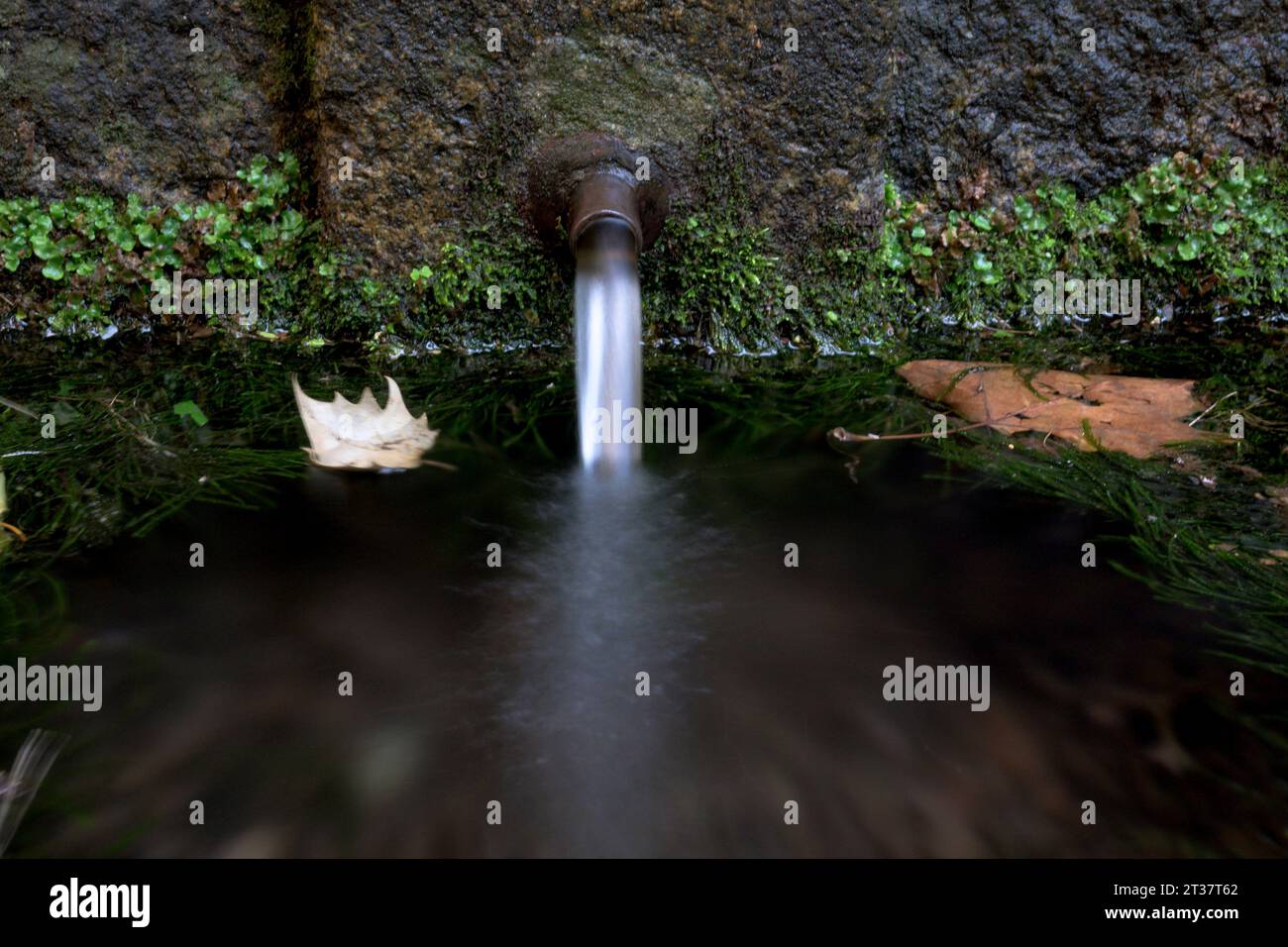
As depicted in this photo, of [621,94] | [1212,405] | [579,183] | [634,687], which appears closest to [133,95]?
[579,183]

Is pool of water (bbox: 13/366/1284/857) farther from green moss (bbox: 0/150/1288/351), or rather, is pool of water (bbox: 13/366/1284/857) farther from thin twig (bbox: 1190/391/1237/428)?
green moss (bbox: 0/150/1288/351)

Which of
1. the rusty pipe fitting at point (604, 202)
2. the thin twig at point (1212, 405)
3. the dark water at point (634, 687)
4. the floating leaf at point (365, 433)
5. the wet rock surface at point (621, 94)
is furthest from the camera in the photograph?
the wet rock surface at point (621, 94)

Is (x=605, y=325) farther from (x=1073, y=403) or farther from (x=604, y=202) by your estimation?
A: (x=1073, y=403)

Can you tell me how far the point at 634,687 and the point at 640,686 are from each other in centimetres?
1

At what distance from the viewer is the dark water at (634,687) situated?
5.24ft

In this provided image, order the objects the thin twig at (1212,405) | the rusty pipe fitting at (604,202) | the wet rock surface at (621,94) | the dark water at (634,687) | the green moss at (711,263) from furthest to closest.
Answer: the green moss at (711,263)
the wet rock surface at (621,94)
the rusty pipe fitting at (604,202)
the thin twig at (1212,405)
the dark water at (634,687)

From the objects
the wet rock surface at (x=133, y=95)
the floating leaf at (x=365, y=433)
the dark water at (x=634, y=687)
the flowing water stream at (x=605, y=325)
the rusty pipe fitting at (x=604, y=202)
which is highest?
the wet rock surface at (x=133, y=95)

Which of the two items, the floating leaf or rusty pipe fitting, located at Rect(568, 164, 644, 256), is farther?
rusty pipe fitting, located at Rect(568, 164, 644, 256)

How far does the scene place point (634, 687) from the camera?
194 cm

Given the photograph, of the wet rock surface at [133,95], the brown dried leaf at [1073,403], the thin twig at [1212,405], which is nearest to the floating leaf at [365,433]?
the wet rock surface at [133,95]

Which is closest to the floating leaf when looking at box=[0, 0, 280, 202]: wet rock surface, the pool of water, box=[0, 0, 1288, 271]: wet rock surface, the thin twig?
the pool of water

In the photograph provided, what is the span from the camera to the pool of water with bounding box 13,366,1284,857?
1.60 meters

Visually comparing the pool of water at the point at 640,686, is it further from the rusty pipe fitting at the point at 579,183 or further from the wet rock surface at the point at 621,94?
the wet rock surface at the point at 621,94
